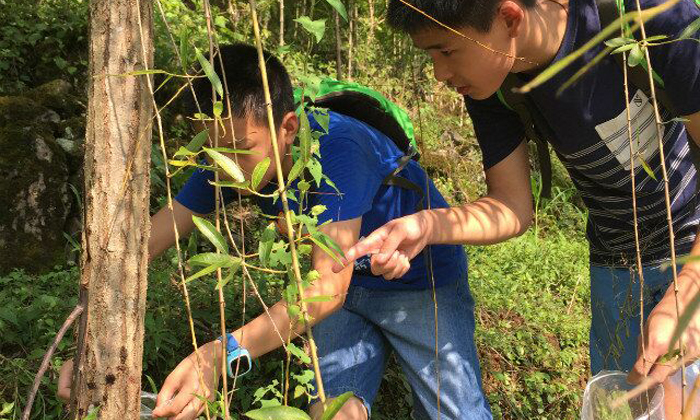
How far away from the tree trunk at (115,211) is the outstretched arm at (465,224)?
46 cm

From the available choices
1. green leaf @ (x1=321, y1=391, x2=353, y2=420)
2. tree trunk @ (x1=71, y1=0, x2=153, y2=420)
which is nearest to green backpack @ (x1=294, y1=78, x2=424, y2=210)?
tree trunk @ (x1=71, y1=0, x2=153, y2=420)

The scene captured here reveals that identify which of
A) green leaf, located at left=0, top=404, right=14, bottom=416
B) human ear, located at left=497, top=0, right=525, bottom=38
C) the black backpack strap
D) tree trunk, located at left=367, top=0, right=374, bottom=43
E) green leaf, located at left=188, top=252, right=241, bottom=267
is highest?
tree trunk, located at left=367, top=0, right=374, bottom=43

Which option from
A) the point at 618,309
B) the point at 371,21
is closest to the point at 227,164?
the point at 618,309

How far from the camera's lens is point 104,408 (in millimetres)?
1627

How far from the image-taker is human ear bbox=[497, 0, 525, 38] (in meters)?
1.93

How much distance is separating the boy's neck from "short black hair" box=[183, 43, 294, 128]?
692 mm

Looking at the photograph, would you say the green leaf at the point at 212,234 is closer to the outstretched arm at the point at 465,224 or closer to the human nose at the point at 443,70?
the outstretched arm at the point at 465,224

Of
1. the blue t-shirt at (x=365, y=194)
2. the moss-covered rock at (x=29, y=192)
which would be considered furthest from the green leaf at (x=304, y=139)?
the moss-covered rock at (x=29, y=192)

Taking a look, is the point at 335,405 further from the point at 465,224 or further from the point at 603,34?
the point at 465,224

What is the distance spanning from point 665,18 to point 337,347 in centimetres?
142

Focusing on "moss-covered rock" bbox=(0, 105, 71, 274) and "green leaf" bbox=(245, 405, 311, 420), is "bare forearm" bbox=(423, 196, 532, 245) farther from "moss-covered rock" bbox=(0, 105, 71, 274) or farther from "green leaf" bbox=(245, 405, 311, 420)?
"moss-covered rock" bbox=(0, 105, 71, 274)

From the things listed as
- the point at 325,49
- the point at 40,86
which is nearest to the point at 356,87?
the point at 40,86

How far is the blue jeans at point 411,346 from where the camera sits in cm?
247

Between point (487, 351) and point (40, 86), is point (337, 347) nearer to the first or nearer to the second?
point (487, 351)
